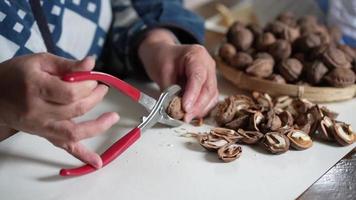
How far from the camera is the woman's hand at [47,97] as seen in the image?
41 cm

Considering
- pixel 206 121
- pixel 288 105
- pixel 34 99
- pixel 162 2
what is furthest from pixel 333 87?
pixel 34 99

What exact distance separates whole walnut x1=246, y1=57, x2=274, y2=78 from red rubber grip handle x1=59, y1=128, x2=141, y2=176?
20cm

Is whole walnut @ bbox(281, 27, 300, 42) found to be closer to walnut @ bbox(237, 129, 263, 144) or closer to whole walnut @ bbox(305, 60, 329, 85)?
whole walnut @ bbox(305, 60, 329, 85)

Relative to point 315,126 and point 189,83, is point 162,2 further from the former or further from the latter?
point 315,126

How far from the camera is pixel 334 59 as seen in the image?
66 cm

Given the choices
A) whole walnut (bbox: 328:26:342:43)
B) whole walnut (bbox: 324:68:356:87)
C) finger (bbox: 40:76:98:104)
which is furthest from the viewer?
whole walnut (bbox: 328:26:342:43)

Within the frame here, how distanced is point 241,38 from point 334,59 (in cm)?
14

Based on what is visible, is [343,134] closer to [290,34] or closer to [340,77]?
[340,77]

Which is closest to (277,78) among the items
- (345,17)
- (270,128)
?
(270,128)

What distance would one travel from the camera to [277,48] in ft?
2.26

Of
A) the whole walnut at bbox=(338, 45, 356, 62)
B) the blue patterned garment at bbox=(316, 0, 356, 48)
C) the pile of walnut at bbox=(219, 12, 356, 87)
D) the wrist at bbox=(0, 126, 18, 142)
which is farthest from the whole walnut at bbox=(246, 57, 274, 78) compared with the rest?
the wrist at bbox=(0, 126, 18, 142)

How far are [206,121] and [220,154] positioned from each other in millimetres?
93

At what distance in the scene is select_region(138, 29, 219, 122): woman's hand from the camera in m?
0.59

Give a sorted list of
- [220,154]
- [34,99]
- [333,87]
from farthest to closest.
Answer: [333,87] → [220,154] → [34,99]
